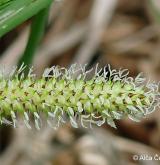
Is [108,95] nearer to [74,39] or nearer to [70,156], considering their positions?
[70,156]

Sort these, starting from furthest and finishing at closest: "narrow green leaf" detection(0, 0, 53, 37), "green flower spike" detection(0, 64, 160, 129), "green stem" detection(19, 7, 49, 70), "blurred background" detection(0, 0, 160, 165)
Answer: "blurred background" detection(0, 0, 160, 165) < "green stem" detection(19, 7, 49, 70) < "narrow green leaf" detection(0, 0, 53, 37) < "green flower spike" detection(0, 64, 160, 129)

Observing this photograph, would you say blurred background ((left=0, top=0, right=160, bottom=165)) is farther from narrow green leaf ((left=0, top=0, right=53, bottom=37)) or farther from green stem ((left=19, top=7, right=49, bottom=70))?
narrow green leaf ((left=0, top=0, right=53, bottom=37))

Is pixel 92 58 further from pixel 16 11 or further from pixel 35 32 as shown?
pixel 16 11

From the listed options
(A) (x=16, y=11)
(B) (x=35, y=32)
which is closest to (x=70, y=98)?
(A) (x=16, y=11)

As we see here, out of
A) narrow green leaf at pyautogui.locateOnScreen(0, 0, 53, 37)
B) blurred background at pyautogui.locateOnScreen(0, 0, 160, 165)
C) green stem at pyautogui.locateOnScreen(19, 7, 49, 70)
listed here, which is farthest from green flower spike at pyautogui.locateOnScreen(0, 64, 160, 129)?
blurred background at pyautogui.locateOnScreen(0, 0, 160, 165)

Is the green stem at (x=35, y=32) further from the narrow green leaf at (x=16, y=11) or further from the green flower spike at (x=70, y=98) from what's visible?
the green flower spike at (x=70, y=98)

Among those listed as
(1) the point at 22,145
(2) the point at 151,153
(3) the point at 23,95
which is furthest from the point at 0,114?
(2) the point at 151,153
